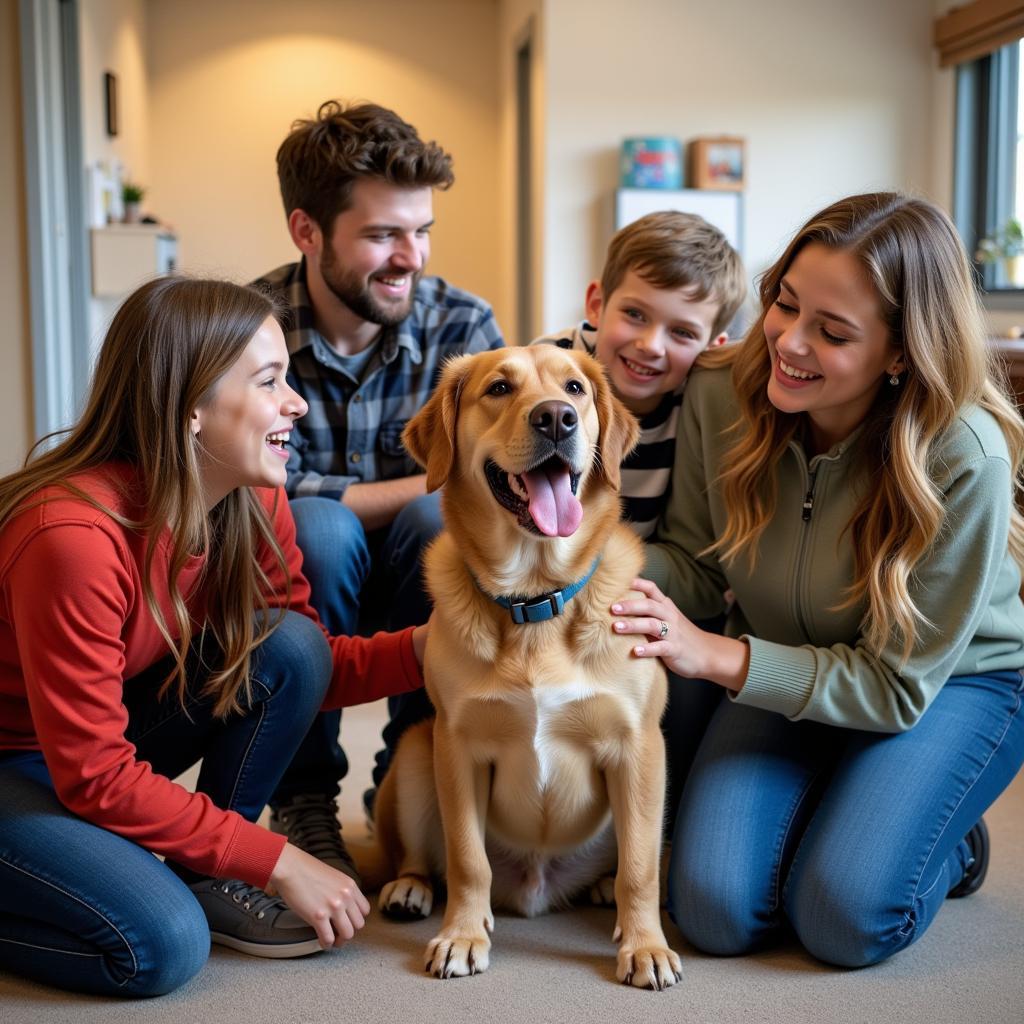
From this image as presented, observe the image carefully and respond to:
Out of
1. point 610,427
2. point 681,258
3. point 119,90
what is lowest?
point 610,427

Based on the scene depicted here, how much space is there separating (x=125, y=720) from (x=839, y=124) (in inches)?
215

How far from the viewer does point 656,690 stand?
1726 mm

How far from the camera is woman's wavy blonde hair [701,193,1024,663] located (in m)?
1.69

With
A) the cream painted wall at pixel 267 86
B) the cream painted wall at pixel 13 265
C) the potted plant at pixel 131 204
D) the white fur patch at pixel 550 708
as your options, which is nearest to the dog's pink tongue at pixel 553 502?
the white fur patch at pixel 550 708

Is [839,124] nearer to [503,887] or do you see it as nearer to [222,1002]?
[503,887]

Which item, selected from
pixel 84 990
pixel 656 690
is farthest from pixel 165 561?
pixel 656 690

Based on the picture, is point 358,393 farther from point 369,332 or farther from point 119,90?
point 119,90

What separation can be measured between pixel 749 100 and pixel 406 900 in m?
5.08

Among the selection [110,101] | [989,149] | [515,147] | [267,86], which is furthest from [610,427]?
[267,86]

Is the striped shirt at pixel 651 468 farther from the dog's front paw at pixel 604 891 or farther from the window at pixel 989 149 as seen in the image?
the window at pixel 989 149

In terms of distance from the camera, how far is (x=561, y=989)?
5.27 ft

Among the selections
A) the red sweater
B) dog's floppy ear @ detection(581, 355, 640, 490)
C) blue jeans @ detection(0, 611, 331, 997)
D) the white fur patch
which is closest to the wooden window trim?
dog's floppy ear @ detection(581, 355, 640, 490)

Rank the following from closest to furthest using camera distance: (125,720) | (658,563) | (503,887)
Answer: (125,720), (503,887), (658,563)

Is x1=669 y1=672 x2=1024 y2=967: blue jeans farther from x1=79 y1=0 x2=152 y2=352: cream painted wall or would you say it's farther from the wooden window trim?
the wooden window trim
